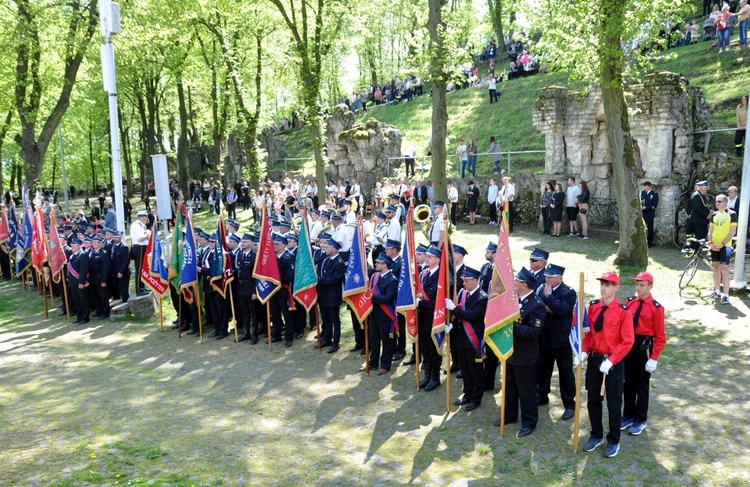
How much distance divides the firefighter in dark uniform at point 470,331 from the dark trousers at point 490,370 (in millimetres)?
413

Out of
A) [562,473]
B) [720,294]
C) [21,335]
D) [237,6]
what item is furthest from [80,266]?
[237,6]

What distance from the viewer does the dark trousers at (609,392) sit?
22.2ft

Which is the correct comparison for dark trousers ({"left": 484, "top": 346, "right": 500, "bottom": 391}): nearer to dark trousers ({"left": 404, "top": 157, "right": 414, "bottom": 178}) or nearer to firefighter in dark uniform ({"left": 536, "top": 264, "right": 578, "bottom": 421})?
firefighter in dark uniform ({"left": 536, "top": 264, "right": 578, "bottom": 421})

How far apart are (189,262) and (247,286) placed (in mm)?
1467

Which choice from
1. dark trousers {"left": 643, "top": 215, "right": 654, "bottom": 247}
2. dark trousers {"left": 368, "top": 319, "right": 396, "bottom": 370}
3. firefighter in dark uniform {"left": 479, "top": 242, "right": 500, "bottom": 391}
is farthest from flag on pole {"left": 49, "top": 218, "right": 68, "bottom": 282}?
dark trousers {"left": 643, "top": 215, "right": 654, "bottom": 247}

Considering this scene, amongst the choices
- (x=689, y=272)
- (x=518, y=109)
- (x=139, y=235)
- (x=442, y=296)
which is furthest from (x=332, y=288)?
(x=518, y=109)

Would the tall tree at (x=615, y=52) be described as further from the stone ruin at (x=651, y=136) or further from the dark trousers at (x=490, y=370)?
the dark trousers at (x=490, y=370)

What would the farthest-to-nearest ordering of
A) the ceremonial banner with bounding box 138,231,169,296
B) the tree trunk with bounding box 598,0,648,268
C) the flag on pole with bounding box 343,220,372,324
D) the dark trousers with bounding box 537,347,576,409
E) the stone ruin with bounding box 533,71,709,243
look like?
the stone ruin with bounding box 533,71,709,243, the tree trunk with bounding box 598,0,648,268, the ceremonial banner with bounding box 138,231,169,296, the flag on pole with bounding box 343,220,372,324, the dark trousers with bounding box 537,347,576,409

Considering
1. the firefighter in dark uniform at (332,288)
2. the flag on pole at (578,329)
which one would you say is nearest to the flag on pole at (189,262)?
the firefighter in dark uniform at (332,288)

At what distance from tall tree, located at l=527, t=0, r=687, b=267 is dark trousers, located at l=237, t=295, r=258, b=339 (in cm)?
890

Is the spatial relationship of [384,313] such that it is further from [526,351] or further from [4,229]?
[4,229]

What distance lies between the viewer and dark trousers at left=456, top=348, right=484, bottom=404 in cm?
830

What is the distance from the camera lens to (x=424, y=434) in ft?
25.2

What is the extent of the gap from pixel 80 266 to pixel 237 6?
16.3 m
